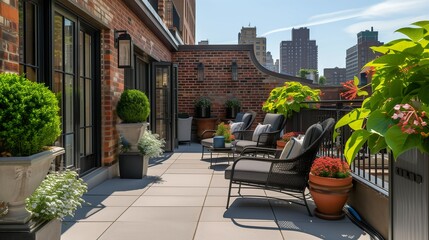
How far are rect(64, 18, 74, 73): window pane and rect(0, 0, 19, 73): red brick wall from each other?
1.47 meters

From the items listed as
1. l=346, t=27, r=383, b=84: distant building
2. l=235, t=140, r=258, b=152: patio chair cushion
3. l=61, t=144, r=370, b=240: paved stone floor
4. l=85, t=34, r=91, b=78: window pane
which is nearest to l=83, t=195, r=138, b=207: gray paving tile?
l=61, t=144, r=370, b=240: paved stone floor

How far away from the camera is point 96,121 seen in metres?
4.65

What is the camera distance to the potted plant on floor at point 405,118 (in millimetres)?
1117

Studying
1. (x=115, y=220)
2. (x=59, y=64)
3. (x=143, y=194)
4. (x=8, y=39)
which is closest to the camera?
(x=8, y=39)

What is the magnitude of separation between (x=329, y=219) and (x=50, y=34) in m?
3.21

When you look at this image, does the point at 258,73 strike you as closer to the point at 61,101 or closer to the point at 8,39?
the point at 61,101

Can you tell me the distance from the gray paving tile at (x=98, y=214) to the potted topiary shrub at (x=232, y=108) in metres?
6.34

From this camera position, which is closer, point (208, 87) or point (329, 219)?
point (329, 219)

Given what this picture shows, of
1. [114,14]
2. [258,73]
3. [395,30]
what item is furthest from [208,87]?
[395,30]

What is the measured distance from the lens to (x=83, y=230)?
281 cm

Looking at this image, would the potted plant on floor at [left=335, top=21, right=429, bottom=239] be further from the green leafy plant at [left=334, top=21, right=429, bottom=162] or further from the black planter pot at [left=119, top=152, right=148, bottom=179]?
the black planter pot at [left=119, top=152, right=148, bottom=179]

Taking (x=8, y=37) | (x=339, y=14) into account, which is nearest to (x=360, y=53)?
(x=339, y=14)

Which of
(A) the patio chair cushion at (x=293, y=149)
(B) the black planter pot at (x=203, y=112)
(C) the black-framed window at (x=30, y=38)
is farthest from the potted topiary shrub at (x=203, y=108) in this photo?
(C) the black-framed window at (x=30, y=38)

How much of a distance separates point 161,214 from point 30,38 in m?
2.05
